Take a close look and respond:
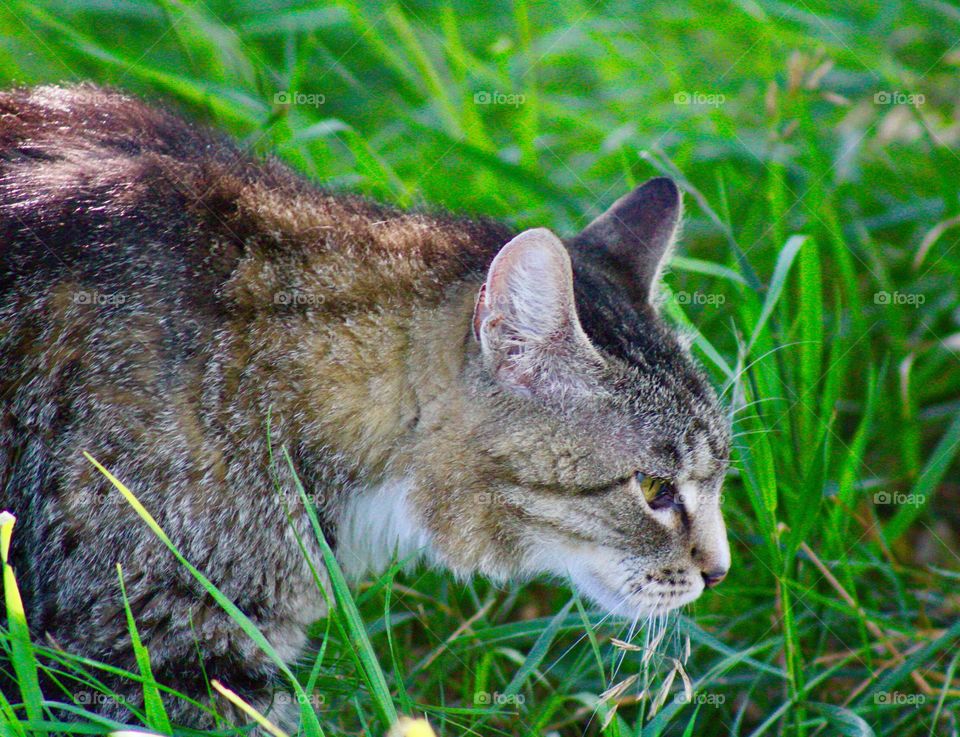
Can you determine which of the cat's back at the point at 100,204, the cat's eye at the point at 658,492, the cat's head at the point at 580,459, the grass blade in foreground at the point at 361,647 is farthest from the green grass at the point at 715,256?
the cat's back at the point at 100,204

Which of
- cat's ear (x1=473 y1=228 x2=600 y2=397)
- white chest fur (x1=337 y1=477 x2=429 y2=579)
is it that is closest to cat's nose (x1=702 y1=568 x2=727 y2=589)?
cat's ear (x1=473 y1=228 x2=600 y2=397)

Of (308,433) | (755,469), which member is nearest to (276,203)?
(308,433)

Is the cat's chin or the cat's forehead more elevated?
the cat's forehead

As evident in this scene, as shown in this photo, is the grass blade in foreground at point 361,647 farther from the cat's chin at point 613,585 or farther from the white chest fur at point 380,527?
the cat's chin at point 613,585

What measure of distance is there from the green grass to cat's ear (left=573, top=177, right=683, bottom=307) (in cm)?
28

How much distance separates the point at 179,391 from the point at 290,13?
3215 millimetres

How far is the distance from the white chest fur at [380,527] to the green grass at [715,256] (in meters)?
0.29

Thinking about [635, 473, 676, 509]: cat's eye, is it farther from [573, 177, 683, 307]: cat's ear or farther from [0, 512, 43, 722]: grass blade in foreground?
[0, 512, 43, 722]: grass blade in foreground

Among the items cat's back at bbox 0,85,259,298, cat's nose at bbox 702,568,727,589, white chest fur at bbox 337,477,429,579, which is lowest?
cat's nose at bbox 702,568,727,589

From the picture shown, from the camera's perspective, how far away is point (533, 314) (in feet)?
10.5

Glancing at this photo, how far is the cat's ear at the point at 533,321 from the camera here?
3.04 metres

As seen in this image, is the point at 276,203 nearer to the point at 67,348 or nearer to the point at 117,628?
the point at 67,348

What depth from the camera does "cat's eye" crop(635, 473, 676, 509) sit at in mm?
3374

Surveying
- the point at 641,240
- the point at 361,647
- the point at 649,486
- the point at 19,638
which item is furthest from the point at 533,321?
the point at 19,638
